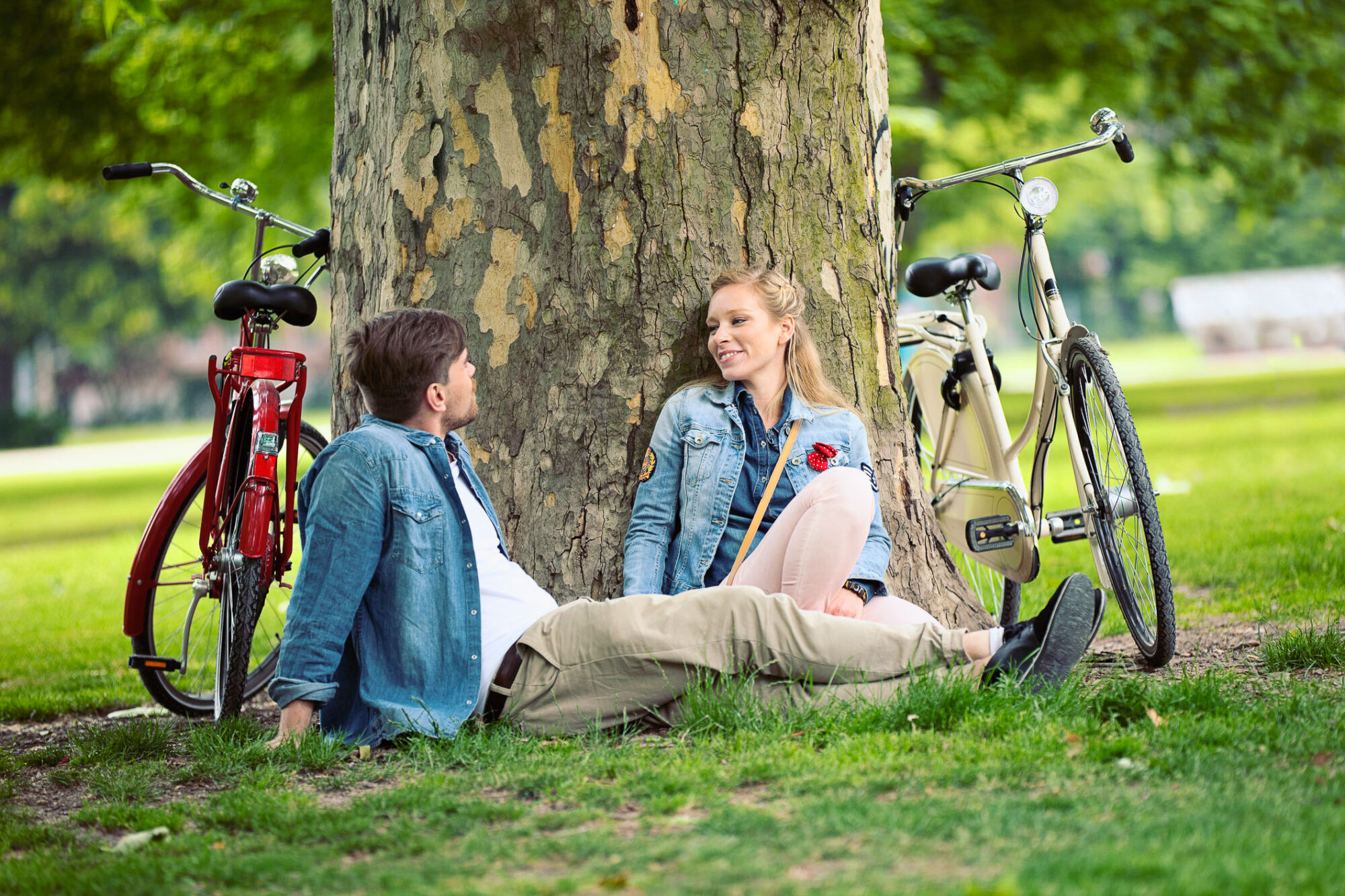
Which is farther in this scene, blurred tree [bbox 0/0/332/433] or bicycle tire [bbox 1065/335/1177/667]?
blurred tree [bbox 0/0/332/433]

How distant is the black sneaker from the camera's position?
11.3 feet

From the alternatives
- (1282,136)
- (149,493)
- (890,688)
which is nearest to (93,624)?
(890,688)

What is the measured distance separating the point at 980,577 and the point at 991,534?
1.10 meters

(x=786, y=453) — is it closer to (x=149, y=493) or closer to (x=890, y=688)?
(x=890, y=688)

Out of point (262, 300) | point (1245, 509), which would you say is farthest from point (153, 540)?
point (1245, 509)

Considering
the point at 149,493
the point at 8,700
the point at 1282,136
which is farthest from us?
the point at 149,493

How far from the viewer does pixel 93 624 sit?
7.28 meters

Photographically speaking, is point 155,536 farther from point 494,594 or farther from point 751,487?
point 751,487

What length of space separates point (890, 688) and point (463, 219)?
6.50 feet

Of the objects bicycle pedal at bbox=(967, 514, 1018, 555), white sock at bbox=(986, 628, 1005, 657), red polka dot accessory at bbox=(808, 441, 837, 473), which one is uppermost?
red polka dot accessory at bbox=(808, 441, 837, 473)

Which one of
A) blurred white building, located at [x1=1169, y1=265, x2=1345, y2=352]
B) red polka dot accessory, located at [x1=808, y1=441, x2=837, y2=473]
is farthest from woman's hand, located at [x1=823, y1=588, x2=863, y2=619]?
blurred white building, located at [x1=1169, y1=265, x2=1345, y2=352]

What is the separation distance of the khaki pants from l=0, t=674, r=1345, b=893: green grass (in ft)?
0.30

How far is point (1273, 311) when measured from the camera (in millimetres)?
46750

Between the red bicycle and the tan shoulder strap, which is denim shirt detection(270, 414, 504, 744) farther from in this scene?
the tan shoulder strap
